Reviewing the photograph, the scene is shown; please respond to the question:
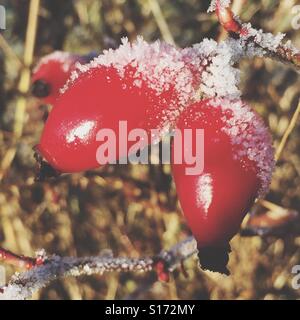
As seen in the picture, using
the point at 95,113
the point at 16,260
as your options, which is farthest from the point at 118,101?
the point at 16,260

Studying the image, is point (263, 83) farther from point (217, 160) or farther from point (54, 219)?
point (217, 160)

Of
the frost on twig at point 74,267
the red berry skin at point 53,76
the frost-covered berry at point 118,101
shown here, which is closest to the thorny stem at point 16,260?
the frost on twig at point 74,267

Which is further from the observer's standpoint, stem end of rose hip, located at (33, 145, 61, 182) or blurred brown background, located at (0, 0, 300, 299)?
blurred brown background, located at (0, 0, 300, 299)

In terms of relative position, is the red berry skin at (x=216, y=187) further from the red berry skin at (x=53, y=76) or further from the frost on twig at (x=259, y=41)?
the red berry skin at (x=53, y=76)

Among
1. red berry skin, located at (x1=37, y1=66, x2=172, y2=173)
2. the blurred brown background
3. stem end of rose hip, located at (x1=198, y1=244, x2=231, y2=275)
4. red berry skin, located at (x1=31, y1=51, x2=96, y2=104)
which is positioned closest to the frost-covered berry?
red berry skin, located at (x1=37, y1=66, x2=172, y2=173)

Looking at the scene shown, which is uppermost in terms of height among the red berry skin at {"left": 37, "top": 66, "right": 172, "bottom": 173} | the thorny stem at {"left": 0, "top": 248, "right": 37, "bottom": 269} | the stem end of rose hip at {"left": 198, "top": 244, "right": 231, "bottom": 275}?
the red berry skin at {"left": 37, "top": 66, "right": 172, "bottom": 173}

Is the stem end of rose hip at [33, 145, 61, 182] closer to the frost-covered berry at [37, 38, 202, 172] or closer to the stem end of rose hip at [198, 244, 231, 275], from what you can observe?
the frost-covered berry at [37, 38, 202, 172]
